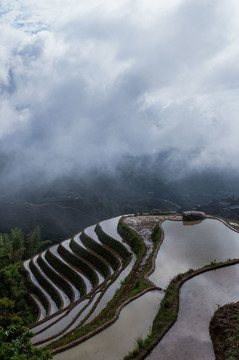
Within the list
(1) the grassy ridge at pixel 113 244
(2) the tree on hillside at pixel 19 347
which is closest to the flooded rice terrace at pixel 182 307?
(2) the tree on hillside at pixel 19 347

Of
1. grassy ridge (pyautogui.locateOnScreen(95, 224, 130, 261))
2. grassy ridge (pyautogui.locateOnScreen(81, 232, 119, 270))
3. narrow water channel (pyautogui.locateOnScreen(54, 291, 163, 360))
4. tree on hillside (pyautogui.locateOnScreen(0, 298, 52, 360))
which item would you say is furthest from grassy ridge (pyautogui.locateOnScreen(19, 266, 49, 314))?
tree on hillside (pyautogui.locateOnScreen(0, 298, 52, 360))

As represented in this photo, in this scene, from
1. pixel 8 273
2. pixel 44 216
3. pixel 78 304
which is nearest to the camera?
pixel 78 304

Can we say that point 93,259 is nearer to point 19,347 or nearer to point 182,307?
point 182,307

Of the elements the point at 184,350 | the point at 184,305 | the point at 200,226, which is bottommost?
the point at 184,350

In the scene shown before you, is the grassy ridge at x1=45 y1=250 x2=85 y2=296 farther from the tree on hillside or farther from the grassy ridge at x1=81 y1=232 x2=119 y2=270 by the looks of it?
the tree on hillside

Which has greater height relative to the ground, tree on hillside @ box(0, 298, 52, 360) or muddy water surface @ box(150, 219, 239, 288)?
muddy water surface @ box(150, 219, 239, 288)

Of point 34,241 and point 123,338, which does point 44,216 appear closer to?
point 34,241

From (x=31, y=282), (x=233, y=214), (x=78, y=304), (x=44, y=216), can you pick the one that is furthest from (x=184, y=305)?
(x=44, y=216)

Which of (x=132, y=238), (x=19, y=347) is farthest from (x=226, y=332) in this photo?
(x=132, y=238)
